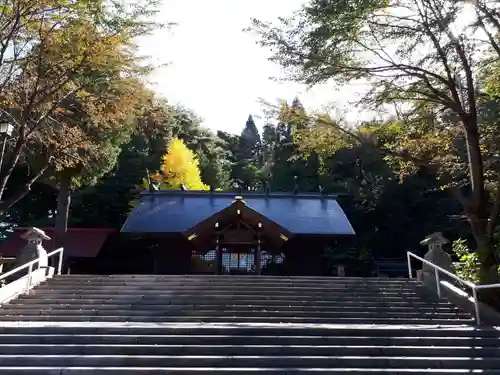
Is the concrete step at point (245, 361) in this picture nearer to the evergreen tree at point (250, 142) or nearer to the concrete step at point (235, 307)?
the concrete step at point (235, 307)

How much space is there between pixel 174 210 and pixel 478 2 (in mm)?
13520

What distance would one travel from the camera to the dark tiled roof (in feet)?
57.4

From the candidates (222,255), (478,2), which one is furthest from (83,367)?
(222,255)

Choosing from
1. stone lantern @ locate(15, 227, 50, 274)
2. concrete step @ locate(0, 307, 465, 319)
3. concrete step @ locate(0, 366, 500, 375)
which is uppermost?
stone lantern @ locate(15, 227, 50, 274)

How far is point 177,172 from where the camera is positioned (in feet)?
99.8

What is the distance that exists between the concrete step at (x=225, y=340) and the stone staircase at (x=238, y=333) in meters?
0.02

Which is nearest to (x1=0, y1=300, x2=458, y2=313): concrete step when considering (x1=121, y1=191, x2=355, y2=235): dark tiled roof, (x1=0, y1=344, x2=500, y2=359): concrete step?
(x1=0, y1=344, x2=500, y2=359): concrete step

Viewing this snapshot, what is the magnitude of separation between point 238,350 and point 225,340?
0.42 m

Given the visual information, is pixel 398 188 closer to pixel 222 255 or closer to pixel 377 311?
pixel 222 255

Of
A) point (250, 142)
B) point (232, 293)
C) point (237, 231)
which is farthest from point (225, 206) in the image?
point (250, 142)

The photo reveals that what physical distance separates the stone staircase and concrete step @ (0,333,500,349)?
0.05 ft

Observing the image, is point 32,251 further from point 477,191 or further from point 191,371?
point 477,191

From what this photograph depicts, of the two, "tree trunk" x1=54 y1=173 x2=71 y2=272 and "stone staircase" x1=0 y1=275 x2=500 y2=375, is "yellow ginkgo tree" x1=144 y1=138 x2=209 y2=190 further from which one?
"stone staircase" x1=0 y1=275 x2=500 y2=375

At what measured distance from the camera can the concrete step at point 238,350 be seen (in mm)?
6832
